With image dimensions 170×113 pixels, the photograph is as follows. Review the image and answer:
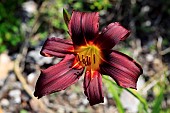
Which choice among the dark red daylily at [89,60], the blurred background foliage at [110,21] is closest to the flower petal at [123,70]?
the dark red daylily at [89,60]

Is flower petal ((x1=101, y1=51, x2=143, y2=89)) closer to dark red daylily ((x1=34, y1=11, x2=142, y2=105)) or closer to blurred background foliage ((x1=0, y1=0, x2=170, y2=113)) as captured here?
dark red daylily ((x1=34, y1=11, x2=142, y2=105))

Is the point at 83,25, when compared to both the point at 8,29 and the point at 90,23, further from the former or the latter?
the point at 8,29

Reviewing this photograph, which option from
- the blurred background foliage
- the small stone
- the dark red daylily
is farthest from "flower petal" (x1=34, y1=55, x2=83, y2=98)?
the blurred background foliage

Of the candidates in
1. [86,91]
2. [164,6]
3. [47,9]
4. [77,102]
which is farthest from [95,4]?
[86,91]

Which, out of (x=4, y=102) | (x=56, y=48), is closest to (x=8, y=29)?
(x=4, y=102)

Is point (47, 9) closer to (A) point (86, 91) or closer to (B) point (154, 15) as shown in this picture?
(B) point (154, 15)

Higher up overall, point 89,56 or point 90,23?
point 90,23
